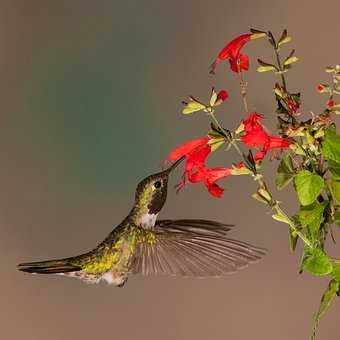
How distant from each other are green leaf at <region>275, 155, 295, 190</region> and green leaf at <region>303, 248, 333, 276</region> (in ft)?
0.28

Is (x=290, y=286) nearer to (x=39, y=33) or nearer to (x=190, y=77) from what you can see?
(x=190, y=77)

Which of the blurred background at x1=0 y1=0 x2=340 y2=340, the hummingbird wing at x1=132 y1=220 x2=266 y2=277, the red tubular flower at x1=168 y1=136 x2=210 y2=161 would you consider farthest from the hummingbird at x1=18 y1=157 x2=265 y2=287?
the blurred background at x1=0 y1=0 x2=340 y2=340

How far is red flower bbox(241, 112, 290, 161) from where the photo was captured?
26.9 inches

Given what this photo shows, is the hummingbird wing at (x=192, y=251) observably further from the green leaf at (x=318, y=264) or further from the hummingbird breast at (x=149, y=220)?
the green leaf at (x=318, y=264)

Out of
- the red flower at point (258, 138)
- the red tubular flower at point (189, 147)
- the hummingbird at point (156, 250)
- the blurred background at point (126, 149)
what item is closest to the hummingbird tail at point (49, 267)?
the hummingbird at point (156, 250)

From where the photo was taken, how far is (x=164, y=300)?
5.79 ft

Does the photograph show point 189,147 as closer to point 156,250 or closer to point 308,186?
point 308,186

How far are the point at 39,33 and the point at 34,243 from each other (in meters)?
0.54

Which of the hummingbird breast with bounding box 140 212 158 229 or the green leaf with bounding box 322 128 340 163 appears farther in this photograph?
the hummingbird breast with bounding box 140 212 158 229

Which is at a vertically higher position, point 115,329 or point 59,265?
point 59,265

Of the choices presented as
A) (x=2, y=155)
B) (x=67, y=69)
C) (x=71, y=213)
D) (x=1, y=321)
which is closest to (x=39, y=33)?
(x=67, y=69)

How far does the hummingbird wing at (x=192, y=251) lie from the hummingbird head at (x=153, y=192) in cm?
3

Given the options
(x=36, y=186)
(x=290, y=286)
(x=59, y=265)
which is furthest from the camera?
(x=36, y=186)

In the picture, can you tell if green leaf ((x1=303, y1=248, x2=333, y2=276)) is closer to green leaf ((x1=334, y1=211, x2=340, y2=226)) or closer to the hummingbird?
green leaf ((x1=334, y1=211, x2=340, y2=226))
